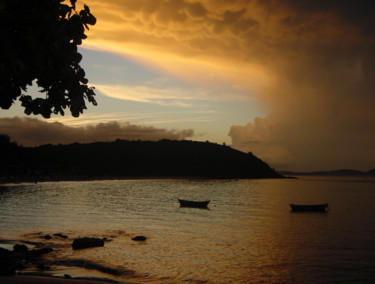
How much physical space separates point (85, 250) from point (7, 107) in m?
21.9

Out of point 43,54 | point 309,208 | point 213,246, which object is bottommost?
point 309,208

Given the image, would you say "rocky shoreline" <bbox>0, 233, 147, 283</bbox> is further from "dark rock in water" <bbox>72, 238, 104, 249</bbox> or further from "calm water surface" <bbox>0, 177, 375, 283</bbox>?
"calm water surface" <bbox>0, 177, 375, 283</bbox>

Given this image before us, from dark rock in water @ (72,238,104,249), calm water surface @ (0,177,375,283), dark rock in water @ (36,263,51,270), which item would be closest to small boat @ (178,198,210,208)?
calm water surface @ (0,177,375,283)

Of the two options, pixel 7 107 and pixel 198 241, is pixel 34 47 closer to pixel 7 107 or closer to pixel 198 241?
pixel 7 107

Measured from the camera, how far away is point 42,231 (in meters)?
43.7

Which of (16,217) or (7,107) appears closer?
(7,107)

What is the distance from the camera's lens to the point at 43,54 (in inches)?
472

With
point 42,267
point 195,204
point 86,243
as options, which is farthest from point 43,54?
point 195,204

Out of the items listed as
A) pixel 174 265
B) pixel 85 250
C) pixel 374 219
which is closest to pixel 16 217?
pixel 85 250

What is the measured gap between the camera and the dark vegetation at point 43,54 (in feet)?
35.6

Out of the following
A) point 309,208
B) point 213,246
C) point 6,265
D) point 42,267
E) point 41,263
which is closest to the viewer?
point 6,265

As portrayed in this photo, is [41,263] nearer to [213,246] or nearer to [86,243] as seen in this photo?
[86,243]

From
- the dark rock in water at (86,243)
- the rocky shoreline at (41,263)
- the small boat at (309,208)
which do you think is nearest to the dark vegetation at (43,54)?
the rocky shoreline at (41,263)

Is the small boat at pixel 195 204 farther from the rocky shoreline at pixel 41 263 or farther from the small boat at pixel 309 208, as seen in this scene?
the rocky shoreline at pixel 41 263
